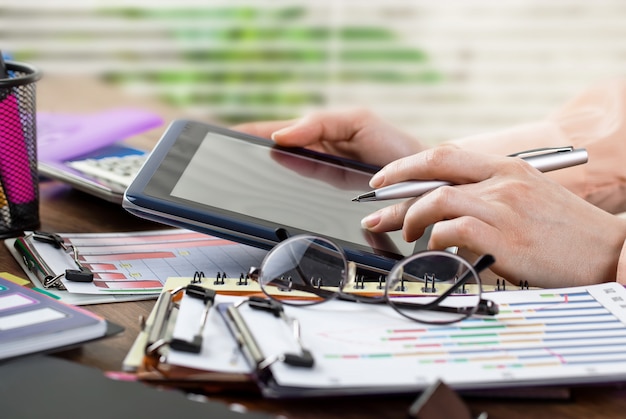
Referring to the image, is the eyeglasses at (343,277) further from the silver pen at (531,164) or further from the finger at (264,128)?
the finger at (264,128)

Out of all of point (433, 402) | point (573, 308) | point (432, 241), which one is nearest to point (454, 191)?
point (432, 241)

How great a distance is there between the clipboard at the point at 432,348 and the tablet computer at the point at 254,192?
0.36 feet

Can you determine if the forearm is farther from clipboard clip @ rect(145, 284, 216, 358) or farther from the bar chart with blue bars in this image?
clipboard clip @ rect(145, 284, 216, 358)

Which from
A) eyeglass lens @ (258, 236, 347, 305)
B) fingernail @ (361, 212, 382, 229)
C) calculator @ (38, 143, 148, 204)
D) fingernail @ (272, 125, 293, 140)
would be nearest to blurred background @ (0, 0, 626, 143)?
calculator @ (38, 143, 148, 204)

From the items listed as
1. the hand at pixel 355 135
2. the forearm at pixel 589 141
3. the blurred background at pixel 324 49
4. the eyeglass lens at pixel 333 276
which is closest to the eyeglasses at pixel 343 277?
the eyeglass lens at pixel 333 276

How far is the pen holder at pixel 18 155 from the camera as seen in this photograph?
2.88ft

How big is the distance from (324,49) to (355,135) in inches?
86.6

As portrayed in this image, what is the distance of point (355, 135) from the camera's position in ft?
3.59

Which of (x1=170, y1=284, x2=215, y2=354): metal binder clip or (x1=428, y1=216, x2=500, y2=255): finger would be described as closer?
(x1=170, y1=284, x2=215, y2=354): metal binder clip

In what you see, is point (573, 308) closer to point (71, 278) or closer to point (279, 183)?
point (279, 183)

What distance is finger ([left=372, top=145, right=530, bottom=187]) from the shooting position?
0.82 m

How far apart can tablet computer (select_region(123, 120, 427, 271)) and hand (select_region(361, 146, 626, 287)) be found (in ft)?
0.12

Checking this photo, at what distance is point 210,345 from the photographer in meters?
0.60

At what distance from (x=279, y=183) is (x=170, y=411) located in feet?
1.28
